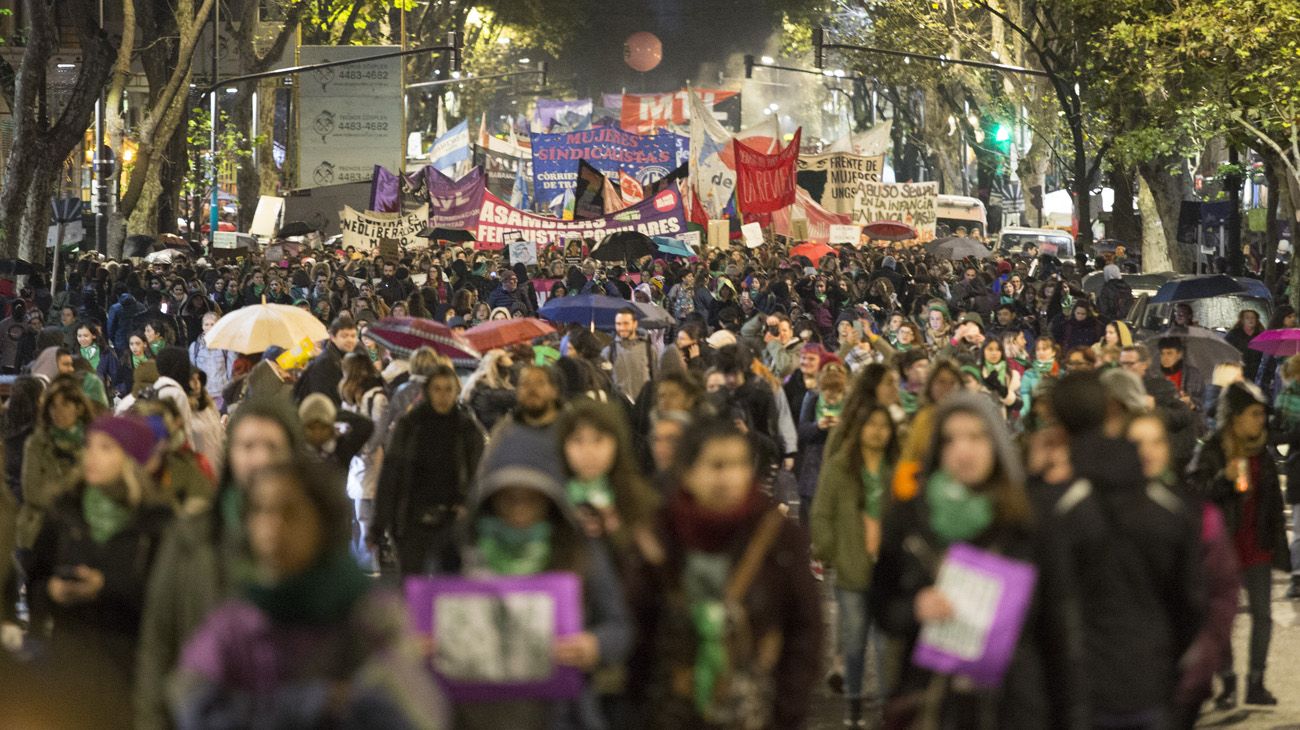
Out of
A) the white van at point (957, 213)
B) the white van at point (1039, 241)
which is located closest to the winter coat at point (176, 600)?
the white van at point (1039, 241)

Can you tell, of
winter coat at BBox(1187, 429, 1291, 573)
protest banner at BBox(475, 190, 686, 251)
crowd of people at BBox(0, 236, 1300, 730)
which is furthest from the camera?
protest banner at BBox(475, 190, 686, 251)

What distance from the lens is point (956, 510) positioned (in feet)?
16.0

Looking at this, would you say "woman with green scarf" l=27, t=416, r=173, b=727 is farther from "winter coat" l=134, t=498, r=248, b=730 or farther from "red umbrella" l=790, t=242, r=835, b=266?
"red umbrella" l=790, t=242, r=835, b=266

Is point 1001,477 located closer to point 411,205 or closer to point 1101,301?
point 1101,301

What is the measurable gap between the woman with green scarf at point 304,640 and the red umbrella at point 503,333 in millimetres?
10074

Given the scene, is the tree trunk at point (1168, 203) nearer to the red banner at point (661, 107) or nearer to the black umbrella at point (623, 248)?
the black umbrella at point (623, 248)

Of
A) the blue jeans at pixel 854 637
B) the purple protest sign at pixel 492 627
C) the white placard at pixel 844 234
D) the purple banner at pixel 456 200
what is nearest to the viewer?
the purple protest sign at pixel 492 627

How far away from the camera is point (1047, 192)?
9750 centimetres

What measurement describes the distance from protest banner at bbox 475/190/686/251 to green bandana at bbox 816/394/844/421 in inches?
967

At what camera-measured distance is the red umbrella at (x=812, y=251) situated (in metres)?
38.6

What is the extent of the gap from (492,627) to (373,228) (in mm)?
32900

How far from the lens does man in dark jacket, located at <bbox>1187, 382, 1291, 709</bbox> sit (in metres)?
8.63

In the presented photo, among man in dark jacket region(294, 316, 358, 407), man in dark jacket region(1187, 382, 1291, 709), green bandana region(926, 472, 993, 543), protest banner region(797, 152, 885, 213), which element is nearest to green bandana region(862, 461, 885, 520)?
man in dark jacket region(1187, 382, 1291, 709)

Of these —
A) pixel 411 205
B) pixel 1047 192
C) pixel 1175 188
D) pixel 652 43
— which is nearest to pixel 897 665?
→ pixel 1175 188
